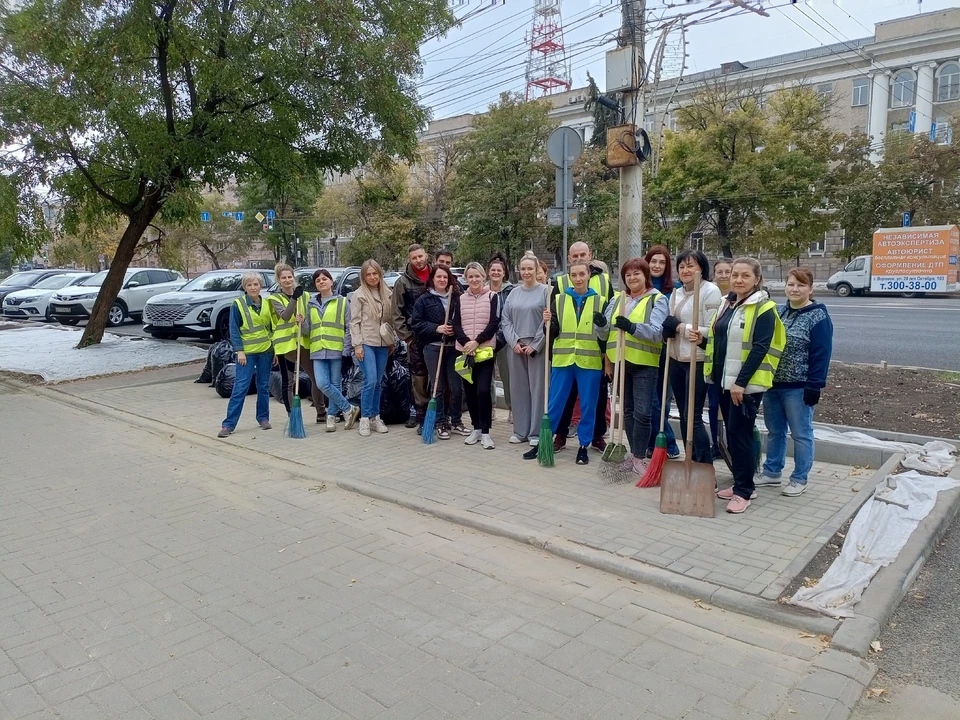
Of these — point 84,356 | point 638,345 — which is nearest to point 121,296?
point 84,356

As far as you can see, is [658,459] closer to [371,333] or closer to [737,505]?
[737,505]

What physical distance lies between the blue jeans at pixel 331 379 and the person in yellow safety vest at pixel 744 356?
419cm

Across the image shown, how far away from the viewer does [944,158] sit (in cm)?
3469

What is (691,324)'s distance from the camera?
5707 millimetres

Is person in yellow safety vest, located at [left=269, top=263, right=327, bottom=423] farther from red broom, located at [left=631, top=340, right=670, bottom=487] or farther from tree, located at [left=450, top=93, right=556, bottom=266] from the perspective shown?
tree, located at [left=450, top=93, right=556, bottom=266]

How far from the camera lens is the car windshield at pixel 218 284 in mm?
16672

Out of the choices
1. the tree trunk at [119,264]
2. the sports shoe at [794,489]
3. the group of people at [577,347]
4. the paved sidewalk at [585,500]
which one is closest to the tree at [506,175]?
the tree trunk at [119,264]

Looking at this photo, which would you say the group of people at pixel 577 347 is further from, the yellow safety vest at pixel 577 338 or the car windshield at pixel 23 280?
the car windshield at pixel 23 280

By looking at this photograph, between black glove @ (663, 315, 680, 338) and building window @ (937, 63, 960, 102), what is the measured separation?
163ft

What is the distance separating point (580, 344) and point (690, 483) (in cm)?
174

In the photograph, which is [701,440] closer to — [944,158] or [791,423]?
[791,423]

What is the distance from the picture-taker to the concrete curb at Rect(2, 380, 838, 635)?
12.7 ft

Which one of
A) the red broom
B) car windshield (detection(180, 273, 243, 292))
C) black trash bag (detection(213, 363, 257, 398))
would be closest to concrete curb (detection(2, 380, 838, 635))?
the red broom

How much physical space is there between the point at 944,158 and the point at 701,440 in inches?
1448
